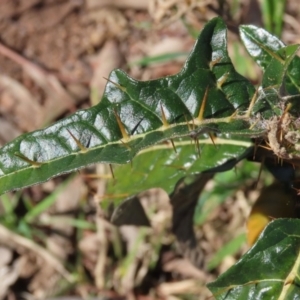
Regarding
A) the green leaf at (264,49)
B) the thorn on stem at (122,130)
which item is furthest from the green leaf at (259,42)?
the thorn on stem at (122,130)

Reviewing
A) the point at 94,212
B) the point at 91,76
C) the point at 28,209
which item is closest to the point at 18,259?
the point at 28,209

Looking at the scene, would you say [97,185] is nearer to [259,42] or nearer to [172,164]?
[172,164]

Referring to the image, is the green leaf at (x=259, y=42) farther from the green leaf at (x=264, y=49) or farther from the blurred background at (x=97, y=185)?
the blurred background at (x=97, y=185)

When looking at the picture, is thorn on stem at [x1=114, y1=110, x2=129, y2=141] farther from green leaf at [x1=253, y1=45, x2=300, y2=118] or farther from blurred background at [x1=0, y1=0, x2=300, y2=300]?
blurred background at [x1=0, y1=0, x2=300, y2=300]

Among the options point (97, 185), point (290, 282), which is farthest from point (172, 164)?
point (97, 185)

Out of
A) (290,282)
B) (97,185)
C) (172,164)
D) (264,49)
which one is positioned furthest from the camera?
(97,185)

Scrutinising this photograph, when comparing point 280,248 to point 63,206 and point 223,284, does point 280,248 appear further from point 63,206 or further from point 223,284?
point 63,206
